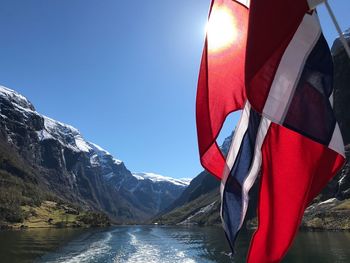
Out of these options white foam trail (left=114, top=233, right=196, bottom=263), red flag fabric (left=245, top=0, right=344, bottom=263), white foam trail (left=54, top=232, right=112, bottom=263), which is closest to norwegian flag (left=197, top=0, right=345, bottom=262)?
red flag fabric (left=245, top=0, right=344, bottom=263)

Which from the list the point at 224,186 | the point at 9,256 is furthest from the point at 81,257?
the point at 224,186

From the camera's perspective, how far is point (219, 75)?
1339 centimetres

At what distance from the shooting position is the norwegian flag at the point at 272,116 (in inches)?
382

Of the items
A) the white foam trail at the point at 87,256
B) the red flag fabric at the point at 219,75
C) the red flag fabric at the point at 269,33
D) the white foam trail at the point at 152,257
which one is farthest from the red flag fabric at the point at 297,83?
the white foam trail at the point at 87,256

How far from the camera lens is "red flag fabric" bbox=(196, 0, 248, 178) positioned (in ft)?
42.9

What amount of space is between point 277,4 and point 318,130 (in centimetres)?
293

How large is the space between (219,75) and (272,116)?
4.14 m

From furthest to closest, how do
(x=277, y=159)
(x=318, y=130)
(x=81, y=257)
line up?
(x=81, y=257) → (x=277, y=159) → (x=318, y=130)

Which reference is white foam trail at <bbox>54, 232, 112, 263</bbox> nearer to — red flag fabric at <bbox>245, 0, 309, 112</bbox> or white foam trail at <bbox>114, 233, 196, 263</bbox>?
white foam trail at <bbox>114, 233, 196, 263</bbox>

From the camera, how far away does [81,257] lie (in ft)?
322

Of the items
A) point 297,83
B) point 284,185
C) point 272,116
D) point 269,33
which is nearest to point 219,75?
point 269,33

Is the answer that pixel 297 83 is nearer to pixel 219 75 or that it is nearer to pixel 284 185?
pixel 284 185

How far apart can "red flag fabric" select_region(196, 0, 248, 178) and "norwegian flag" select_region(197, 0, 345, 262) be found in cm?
3

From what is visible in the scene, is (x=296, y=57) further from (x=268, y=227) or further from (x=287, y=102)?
(x=268, y=227)
